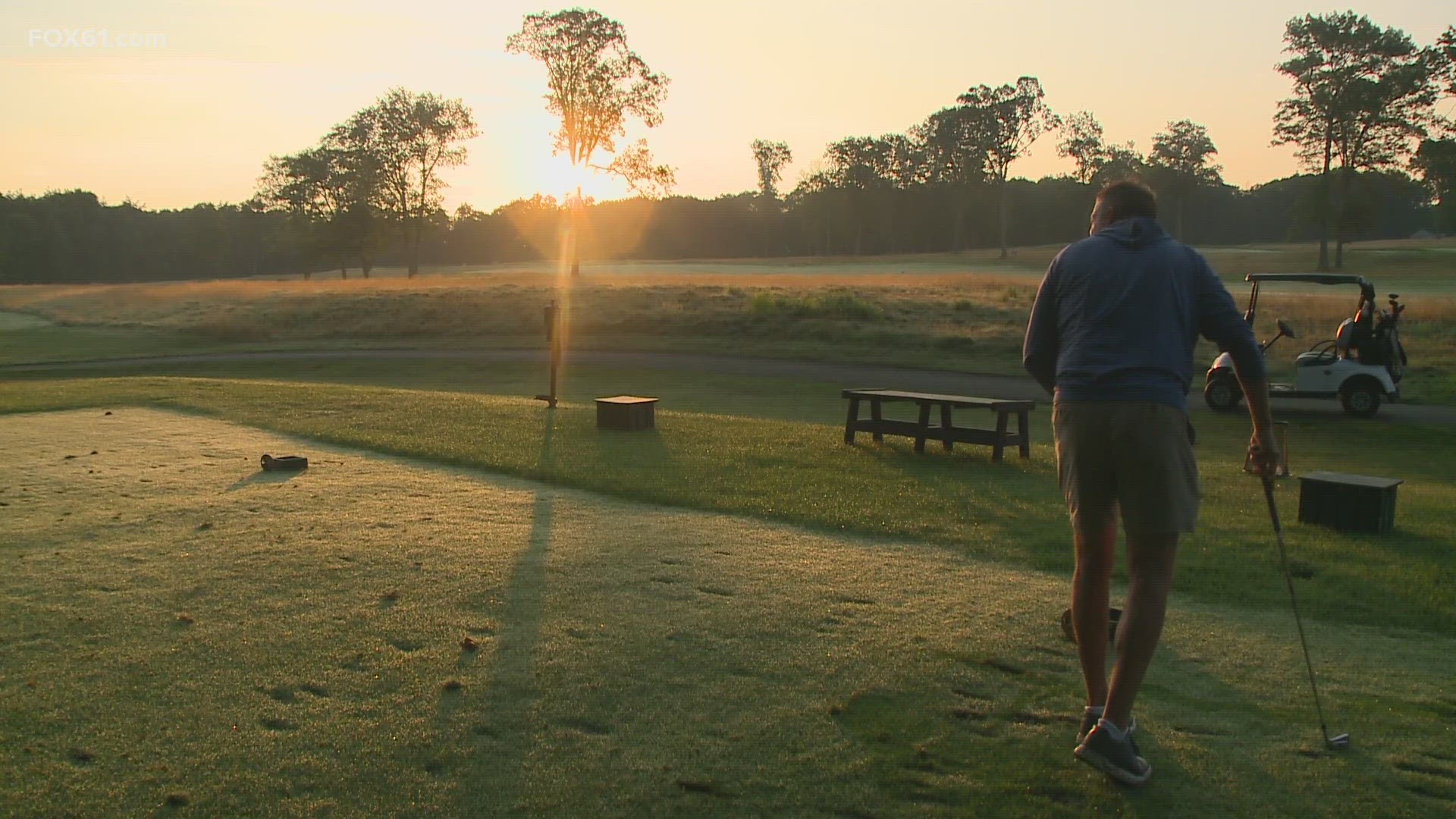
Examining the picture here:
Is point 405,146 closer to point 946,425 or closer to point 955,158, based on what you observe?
point 955,158

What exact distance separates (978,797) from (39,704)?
3852mm

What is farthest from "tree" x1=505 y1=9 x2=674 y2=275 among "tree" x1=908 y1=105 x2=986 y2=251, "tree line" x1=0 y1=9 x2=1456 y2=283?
"tree" x1=908 y1=105 x2=986 y2=251

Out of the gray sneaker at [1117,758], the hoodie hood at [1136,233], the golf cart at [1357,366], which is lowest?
the gray sneaker at [1117,758]

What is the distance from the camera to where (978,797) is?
3990 mm

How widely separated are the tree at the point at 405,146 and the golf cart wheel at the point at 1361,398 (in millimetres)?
74427

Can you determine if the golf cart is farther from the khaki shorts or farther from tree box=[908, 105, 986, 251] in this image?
tree box=[908, 105, 986, 251]

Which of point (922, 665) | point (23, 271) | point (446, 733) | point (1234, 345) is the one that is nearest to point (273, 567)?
point (446, 733)

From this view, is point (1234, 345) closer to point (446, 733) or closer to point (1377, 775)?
point (1377, 775)

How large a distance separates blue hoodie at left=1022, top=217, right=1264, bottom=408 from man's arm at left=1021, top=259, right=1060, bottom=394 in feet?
0.32

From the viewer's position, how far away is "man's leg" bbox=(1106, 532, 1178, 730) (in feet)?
13.6

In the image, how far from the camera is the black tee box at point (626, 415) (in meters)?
14.7

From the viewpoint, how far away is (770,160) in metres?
147

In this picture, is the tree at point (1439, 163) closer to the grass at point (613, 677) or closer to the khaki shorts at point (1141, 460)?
the grass at point (613, 677)

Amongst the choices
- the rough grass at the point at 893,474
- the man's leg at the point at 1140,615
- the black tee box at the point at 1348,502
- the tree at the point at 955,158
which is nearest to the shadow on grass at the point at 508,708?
the man's leg at the point at 1140,615
